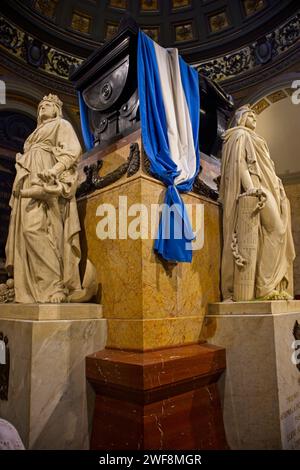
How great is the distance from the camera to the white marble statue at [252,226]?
3.15 m

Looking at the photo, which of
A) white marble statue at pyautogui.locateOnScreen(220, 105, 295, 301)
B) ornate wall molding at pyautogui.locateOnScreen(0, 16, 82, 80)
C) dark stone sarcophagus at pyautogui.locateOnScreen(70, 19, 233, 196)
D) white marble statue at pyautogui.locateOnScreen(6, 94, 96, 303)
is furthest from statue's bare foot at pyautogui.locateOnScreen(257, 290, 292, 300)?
ornate wall molding at pyautogui.locateOnScreen(0, 16, 82, 80)

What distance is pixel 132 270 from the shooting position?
2930 mm

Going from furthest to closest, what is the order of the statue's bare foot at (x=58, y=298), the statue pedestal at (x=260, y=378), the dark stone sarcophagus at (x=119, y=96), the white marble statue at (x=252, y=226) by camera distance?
the dark stone sarcophagus at (x=119, y=96) < the white marble statue at (x=252, y=226) < the statue's bare foot at (x=58, y=298) < the statue pedestal at (x=260, y=378)

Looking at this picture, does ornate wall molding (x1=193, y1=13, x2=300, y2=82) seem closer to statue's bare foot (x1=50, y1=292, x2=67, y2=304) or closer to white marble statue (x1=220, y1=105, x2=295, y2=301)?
white marble statue (x1=220, y1=105, x2=295, y2=301)

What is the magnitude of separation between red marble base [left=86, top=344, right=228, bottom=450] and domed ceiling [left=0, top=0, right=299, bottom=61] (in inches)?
331

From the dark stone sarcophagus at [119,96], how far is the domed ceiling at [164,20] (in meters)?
5.10

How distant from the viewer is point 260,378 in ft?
9.05

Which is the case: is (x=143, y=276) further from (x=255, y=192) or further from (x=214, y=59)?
(x=214, y=59)

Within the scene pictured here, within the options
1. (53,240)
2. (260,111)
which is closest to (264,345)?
(53,240)

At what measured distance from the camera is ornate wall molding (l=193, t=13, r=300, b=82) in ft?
25.5

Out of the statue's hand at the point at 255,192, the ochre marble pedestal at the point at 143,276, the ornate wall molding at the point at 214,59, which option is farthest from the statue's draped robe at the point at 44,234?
the ornate wall molding at the point at 214,59

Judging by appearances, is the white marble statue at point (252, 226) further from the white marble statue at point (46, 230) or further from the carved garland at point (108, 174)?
the white marble statue at point (46, 230)

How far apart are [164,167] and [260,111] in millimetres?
5890

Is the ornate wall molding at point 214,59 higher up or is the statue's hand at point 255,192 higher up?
the ornate wall molding at point 214,59
